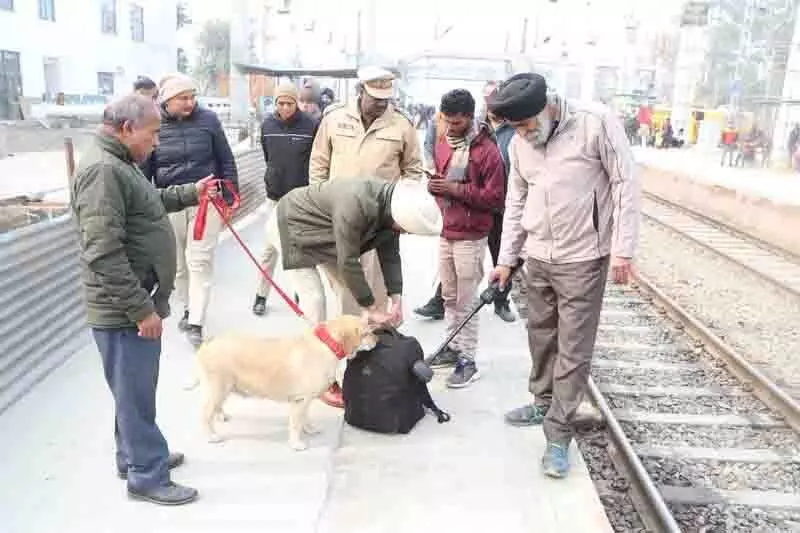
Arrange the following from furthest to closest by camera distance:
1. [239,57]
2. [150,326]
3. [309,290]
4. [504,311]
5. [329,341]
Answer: [239,57], [504,311], [309,290], [329,341], [150,326]

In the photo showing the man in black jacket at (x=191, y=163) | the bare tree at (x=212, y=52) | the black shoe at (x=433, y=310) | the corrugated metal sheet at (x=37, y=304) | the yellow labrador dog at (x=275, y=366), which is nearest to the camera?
the yellow labrador dog at (x=275, y=366)

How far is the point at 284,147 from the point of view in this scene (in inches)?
244

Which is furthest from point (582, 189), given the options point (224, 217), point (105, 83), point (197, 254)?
point (105, 83)

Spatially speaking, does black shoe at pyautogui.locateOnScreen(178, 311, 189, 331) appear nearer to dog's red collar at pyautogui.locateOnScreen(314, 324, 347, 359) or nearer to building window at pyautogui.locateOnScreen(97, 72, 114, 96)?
dog's red collar at pyautogui.locateOnScreen(314, 324, 347, 359)

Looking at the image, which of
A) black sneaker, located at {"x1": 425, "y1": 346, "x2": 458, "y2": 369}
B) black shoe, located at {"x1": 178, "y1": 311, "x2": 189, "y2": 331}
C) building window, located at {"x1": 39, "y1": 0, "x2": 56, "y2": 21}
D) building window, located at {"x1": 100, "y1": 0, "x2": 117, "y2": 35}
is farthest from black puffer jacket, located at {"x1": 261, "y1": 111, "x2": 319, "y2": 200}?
building window, located at {"x1": 100, "y1": 0, "x2": 117, "y2": 35}

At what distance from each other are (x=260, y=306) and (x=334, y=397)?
192 cm

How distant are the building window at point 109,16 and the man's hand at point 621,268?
32.6 metres

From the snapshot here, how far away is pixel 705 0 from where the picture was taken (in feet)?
112

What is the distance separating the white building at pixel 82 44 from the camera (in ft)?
86.6

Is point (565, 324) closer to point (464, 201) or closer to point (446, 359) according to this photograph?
point (464, 201)

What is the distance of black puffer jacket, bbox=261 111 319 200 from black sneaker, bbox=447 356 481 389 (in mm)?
2274

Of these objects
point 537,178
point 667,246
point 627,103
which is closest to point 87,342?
point 537,178

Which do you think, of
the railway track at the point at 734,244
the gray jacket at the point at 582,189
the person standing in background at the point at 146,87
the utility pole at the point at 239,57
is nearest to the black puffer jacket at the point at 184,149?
the person standing in background at the point at 146,87

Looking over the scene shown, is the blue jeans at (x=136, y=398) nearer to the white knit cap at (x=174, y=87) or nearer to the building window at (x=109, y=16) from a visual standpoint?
the white knit cap at (x=174, y=87)
